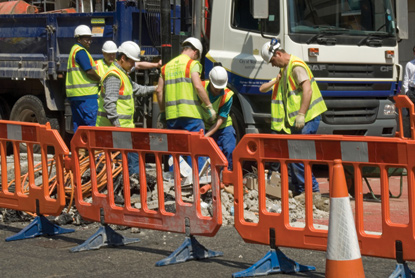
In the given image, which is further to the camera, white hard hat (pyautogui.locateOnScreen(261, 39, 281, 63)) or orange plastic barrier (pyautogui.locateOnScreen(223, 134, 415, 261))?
white hard hat (pyautogui.locateOnScreen(261, 39, 281, 63))

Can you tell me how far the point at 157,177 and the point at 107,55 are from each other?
15.3 ft

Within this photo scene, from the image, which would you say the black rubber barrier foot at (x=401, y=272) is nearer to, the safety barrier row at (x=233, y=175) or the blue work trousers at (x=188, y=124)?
the safety barrier row at (x=233, y=175)

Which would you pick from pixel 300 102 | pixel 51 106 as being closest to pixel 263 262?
pixel 300 102

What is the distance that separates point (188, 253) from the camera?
22.5ft

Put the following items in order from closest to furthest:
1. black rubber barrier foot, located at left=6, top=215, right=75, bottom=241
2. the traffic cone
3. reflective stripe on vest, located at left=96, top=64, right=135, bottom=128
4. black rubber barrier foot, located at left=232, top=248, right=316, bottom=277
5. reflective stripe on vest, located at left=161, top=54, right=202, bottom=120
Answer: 1. the traffic cone
2. black rubber barrier foot, located at left=232, top=248, right=316, bottom=277
3. black rubber barrier foot, located at left=6, top=215, right=75, bottom=241
4. reflective stripe on vest, located at left=96, top=64, right=135, bottom=128
5. reflective stripe on vest, located at left=161, top=54, right=202, bottom=120

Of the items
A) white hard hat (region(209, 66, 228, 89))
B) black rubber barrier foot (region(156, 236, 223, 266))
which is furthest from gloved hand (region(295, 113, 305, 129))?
black rubber barrier foot (region(156, 236, 223, 266))

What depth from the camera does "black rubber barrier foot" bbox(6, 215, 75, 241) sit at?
26.0 ft

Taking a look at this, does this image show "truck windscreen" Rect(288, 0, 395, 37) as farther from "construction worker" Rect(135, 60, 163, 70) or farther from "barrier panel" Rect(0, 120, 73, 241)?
"barrier panel" Rect(0, 120, 73, 241)

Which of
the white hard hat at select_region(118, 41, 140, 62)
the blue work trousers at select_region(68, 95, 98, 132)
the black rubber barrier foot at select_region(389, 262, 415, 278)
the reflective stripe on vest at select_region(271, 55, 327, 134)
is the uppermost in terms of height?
the white hard hat at select_region(118, 41, 140, 62)

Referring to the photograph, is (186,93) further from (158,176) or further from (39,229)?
(158,176)

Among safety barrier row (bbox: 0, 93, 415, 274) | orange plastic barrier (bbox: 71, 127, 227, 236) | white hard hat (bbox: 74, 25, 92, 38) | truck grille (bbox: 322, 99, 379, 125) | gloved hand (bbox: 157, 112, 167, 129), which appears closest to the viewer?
safety barrier row (bbox: 0, 93, 415, 274)

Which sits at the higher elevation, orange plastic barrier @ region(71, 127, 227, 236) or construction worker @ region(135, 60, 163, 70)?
construction worker @ region(135, 60, 163, 70)

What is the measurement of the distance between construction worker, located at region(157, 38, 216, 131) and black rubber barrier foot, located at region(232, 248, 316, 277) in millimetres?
3650

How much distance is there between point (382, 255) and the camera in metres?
5.95
